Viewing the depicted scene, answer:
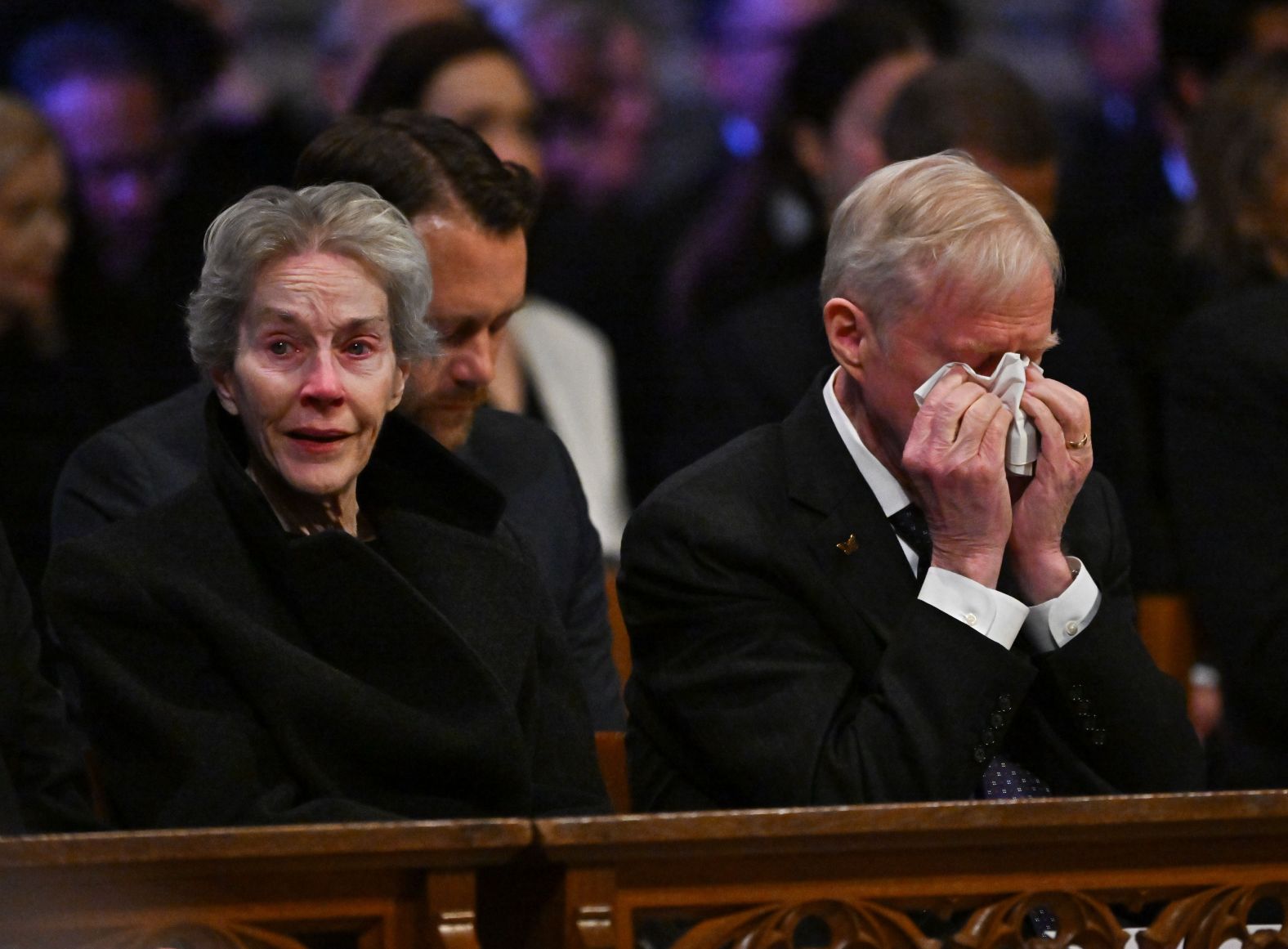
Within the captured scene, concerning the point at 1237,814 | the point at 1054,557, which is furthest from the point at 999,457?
the point at 1237,814

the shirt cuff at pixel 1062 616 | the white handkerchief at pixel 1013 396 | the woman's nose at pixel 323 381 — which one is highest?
the woman's nose at pixel 323 381

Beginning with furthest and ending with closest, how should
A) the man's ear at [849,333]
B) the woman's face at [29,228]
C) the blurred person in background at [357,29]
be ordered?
the blurred person in background at [357,29] → the woman's face at [29,228] → the man's ear at [849,333]

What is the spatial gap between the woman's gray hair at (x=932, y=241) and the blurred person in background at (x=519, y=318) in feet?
4.28

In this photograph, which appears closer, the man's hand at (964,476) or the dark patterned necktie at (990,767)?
the man's hand at (964,476)

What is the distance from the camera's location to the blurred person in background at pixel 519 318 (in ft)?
14.1

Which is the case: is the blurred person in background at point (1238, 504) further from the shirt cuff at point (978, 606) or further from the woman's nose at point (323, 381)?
the woman's nose at point (323, 381)

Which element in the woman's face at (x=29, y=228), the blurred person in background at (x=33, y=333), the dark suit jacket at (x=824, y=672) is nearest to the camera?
the dark suit jacket at (x=824, y=672)

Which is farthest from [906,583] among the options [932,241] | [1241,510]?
[1241,510]

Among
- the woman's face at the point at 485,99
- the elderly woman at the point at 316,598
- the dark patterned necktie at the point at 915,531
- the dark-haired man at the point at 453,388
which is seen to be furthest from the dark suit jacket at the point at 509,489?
the woman's face at the point at 485,99

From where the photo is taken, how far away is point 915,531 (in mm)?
3006

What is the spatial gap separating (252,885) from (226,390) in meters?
0.86

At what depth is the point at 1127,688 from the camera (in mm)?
2896

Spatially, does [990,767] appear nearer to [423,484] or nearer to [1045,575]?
[1045,575]

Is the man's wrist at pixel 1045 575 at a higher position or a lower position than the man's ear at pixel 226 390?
lower
